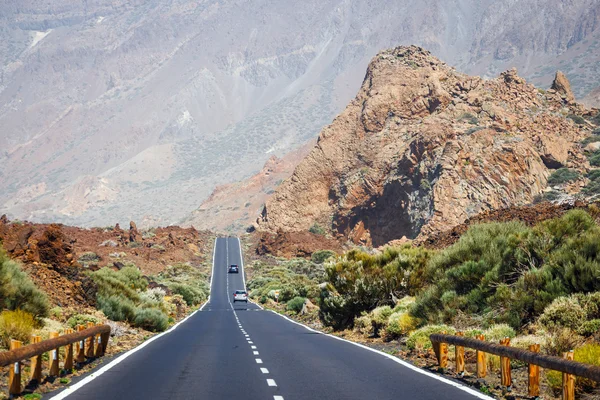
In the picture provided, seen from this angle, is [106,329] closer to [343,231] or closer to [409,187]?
[409,187]

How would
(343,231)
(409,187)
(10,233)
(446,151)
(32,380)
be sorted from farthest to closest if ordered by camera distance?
1. (343,231)
2. (409,187)
3. (446,151)
4. (10,233)
5. (32,380)

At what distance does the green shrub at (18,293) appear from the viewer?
754 inches

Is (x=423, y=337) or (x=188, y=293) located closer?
(x=423, y=337)

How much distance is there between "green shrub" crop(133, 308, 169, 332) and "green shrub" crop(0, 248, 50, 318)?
27.1ft

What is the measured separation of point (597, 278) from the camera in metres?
16.9

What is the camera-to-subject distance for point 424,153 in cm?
8550

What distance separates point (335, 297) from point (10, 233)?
32.9m

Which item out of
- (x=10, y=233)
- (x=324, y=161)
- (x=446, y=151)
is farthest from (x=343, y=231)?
(x=10, y=233)

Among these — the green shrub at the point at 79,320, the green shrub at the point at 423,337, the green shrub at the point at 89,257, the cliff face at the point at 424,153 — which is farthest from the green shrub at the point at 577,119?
the green shrub at the point at 79,320

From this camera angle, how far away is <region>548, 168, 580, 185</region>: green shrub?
74.1 m

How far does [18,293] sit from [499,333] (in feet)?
38.3

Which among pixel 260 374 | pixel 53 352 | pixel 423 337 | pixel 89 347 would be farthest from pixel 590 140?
pixel 53 352

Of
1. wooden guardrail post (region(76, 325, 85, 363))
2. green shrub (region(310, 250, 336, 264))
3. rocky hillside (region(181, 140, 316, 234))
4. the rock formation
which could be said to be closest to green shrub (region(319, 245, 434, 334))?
wooden guardrail post (region(76, 325, 85, 363))

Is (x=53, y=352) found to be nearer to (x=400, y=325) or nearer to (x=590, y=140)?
(x=400, y=325)
